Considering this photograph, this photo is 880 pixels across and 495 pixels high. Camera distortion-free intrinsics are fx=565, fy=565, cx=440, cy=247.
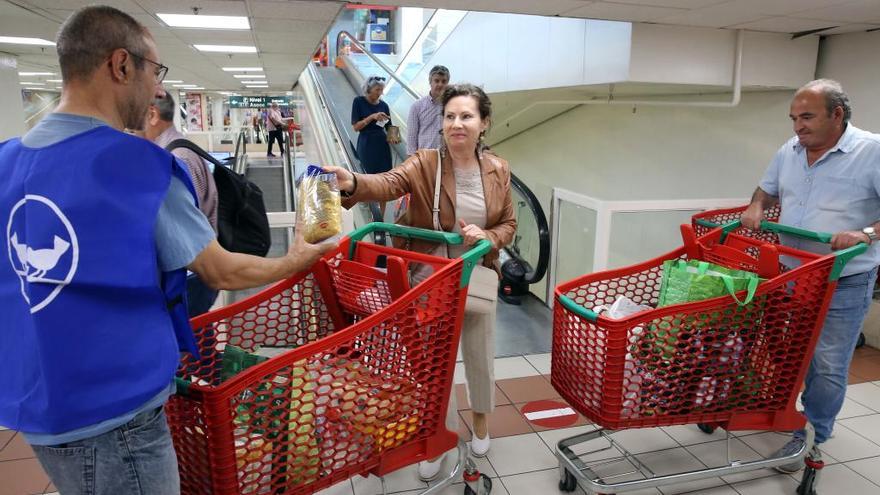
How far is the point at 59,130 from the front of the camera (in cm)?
113

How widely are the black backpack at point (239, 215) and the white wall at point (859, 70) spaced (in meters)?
4.36

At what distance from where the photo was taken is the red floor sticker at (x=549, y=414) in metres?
3.06

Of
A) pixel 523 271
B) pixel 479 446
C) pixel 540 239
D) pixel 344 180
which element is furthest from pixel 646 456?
pixel 523 271

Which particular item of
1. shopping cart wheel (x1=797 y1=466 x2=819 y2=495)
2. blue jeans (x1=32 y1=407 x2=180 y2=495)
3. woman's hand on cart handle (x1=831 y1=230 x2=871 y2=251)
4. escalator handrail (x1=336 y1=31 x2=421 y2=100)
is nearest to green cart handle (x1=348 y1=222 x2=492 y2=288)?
blue jeans (x1=32 y1=407 x2=180 y2=495)

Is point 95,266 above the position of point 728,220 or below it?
above

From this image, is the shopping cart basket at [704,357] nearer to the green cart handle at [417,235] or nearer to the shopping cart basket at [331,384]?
the green cart handle at [417,235]

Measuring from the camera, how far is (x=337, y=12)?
203 inches

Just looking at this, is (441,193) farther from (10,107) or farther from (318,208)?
(10,107)

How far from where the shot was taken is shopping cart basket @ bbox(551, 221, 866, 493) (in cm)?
205

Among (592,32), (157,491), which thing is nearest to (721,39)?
(592,32)

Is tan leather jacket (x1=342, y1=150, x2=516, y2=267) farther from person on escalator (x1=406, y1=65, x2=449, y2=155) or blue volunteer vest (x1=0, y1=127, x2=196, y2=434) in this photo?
person on escalator (x1=406, y1=65, x2=449, y2=155)

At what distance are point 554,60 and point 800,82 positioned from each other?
231 centimetres

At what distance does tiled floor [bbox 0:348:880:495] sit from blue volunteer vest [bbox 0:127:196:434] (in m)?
1.61

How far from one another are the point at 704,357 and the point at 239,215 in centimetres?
200
